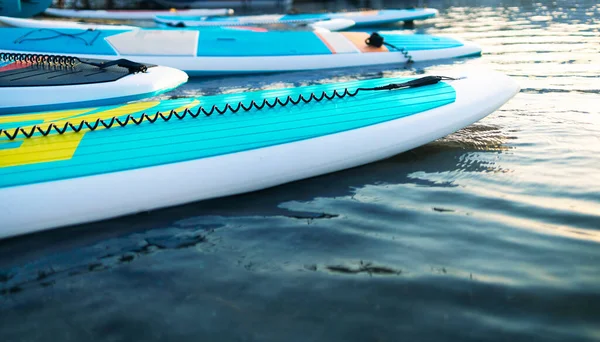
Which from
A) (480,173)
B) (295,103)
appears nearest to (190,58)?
(295,103)

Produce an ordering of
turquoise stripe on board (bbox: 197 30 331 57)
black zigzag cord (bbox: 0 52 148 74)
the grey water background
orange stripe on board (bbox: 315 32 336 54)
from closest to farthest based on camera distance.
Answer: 1. the grey water background
2. black zigzag cord (bbox: 0 52 148 74)
3. turquoise stripe on board (bbox: 197 30 331 57)
4. orange stripe on board (bbox: 315 32 336 54)

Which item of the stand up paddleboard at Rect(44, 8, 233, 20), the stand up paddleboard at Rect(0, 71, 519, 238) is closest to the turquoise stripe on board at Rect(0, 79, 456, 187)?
the stand up paddleboard at Rect(0, 71, 519, 238)

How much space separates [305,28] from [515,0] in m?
13.6

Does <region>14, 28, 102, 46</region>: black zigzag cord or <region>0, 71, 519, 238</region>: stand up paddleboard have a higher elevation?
<region>14, 28, 102, 46</region>: black zigzag cord

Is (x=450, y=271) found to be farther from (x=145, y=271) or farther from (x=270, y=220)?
(x=145, y=271)

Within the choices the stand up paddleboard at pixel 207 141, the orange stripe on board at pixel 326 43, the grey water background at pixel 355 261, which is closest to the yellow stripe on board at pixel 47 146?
the stand up paddleboard at pixel 207 141

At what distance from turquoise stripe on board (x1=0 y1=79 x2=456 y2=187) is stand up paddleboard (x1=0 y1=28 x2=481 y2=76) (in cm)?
385

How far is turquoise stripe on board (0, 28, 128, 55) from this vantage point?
7.93m

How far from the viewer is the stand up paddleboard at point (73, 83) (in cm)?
541

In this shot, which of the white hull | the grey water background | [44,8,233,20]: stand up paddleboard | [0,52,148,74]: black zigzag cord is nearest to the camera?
the grey water background

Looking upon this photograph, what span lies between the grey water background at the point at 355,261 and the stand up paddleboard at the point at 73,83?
220cm

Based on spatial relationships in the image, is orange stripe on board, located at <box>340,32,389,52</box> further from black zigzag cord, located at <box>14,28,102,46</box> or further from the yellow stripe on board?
the yellow stripe on board

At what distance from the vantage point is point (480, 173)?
4.41 meters

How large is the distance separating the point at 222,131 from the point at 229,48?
193 inches
